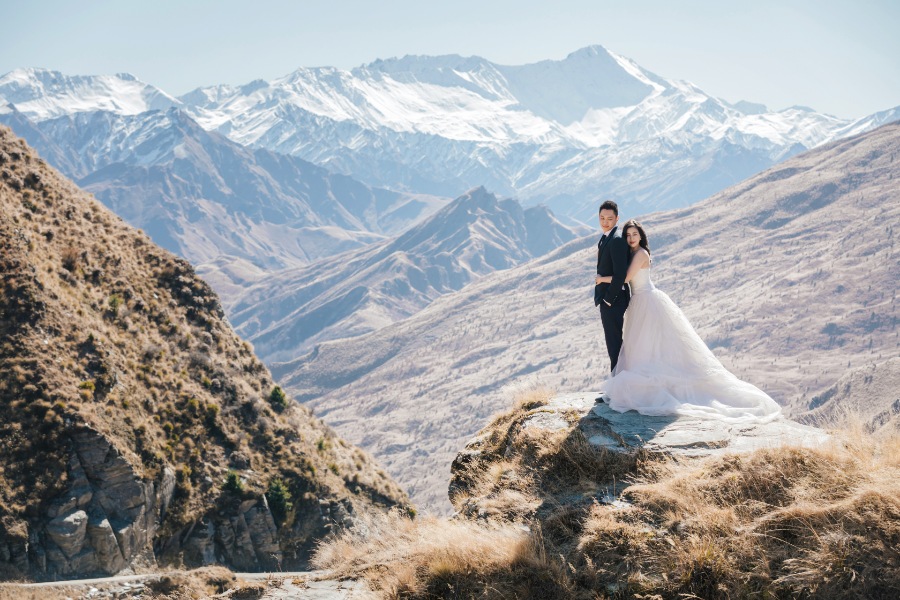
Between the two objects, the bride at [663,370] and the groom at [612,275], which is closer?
the bride at [663,370]

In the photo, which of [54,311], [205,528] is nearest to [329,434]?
[205,528]

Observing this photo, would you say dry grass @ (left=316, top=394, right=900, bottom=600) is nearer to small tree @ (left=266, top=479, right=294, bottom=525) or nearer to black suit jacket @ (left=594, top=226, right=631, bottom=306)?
black suit jacket @ (left=594, top=226, right=631, bottom=306)

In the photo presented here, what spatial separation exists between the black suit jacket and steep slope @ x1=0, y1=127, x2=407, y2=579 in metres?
31.0

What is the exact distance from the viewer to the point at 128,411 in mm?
39906

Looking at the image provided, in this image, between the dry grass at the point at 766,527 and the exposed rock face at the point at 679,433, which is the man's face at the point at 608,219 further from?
the dry grass at the point at 766,527

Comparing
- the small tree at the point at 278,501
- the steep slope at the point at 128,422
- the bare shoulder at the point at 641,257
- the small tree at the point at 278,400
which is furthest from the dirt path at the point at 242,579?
the small tree at the point at 278,400

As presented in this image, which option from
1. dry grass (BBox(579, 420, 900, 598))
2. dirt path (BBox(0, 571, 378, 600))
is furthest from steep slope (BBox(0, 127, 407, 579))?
dry grass (BBox(579, 420, 900, 598))

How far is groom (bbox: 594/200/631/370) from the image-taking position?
534 inches

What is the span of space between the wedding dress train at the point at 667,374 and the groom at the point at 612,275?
0.22 m

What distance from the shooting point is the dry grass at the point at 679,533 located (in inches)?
288

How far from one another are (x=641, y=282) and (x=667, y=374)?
6.67ft

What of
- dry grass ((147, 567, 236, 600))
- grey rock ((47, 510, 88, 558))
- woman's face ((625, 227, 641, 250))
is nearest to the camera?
woman's face ((625, 227, 641, 250))

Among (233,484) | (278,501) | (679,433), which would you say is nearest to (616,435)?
(679,433)

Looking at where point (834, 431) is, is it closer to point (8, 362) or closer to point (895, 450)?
point (895, 450)
